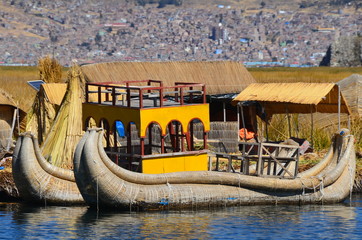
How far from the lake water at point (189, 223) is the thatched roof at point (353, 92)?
8.96 metres

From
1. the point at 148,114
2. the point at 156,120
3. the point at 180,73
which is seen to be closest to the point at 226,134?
the point at 180,73

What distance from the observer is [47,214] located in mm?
17766

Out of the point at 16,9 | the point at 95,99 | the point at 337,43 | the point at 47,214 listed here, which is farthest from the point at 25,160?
the point at 16,9

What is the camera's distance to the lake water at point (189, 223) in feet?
51.3

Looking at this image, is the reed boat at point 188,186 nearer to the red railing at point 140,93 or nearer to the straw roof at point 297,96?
the red railing at point 140,93

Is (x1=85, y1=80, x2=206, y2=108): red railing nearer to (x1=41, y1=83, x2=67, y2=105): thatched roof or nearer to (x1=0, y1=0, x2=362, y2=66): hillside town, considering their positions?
(x1=41, y1=83, x2=67, y2=105): thatched roof

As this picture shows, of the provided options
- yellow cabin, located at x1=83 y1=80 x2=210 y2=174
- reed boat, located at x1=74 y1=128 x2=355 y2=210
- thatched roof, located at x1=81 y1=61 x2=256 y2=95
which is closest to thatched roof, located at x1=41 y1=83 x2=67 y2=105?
thatched roof, located at x1=81 y1=61 x2=256 y2=95

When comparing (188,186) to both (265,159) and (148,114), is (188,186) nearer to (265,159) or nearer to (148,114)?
(148,114)

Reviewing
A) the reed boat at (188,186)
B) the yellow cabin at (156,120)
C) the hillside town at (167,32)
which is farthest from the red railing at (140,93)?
the hillside town at (167,32)

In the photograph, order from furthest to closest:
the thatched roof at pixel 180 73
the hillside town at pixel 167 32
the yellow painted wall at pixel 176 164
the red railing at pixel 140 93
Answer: the hillside town at pixel 167 32 < the thatched roof at pixel 180 73 < the yellow painted wall at pixel 176 164 < the red railing at pixel 140 93

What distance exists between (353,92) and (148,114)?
11.7 metres

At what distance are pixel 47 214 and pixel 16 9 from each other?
125 metres

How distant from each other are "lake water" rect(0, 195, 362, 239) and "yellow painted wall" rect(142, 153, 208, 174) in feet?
3.61

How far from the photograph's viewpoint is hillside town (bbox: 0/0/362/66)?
117 meters
